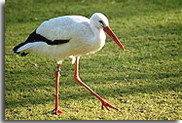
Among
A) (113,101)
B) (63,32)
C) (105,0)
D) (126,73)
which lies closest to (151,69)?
(126,73)

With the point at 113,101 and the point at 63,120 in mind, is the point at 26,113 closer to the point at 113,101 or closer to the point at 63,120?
the point at 63,120

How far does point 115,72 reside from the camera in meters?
4.80

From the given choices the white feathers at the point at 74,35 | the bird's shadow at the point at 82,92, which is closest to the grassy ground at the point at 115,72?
the bird's shadow at the point at 82,92

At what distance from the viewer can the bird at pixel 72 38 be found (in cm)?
375

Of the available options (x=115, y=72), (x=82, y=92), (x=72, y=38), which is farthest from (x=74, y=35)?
(x=115, y=72)

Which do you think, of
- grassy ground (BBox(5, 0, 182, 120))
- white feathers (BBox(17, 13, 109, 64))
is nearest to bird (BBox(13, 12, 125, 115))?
white feathers (BBox(17, 13, 109, 64))

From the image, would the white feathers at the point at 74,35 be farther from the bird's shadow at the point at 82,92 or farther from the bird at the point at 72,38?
the bird's shadow at the point at 82,92

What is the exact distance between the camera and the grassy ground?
3.97 m

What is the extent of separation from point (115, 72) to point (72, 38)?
124 centimetres

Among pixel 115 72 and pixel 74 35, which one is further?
pixel 115 72

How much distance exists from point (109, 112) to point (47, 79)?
119 centimetres

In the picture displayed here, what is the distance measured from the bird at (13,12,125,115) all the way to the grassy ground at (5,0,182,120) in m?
0.27

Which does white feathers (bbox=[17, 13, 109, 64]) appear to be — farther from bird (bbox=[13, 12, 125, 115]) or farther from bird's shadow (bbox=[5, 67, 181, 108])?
bird's shadow (bbox=[5, 67, 181, 108])

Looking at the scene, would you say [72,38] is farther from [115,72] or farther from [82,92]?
[115,72]
